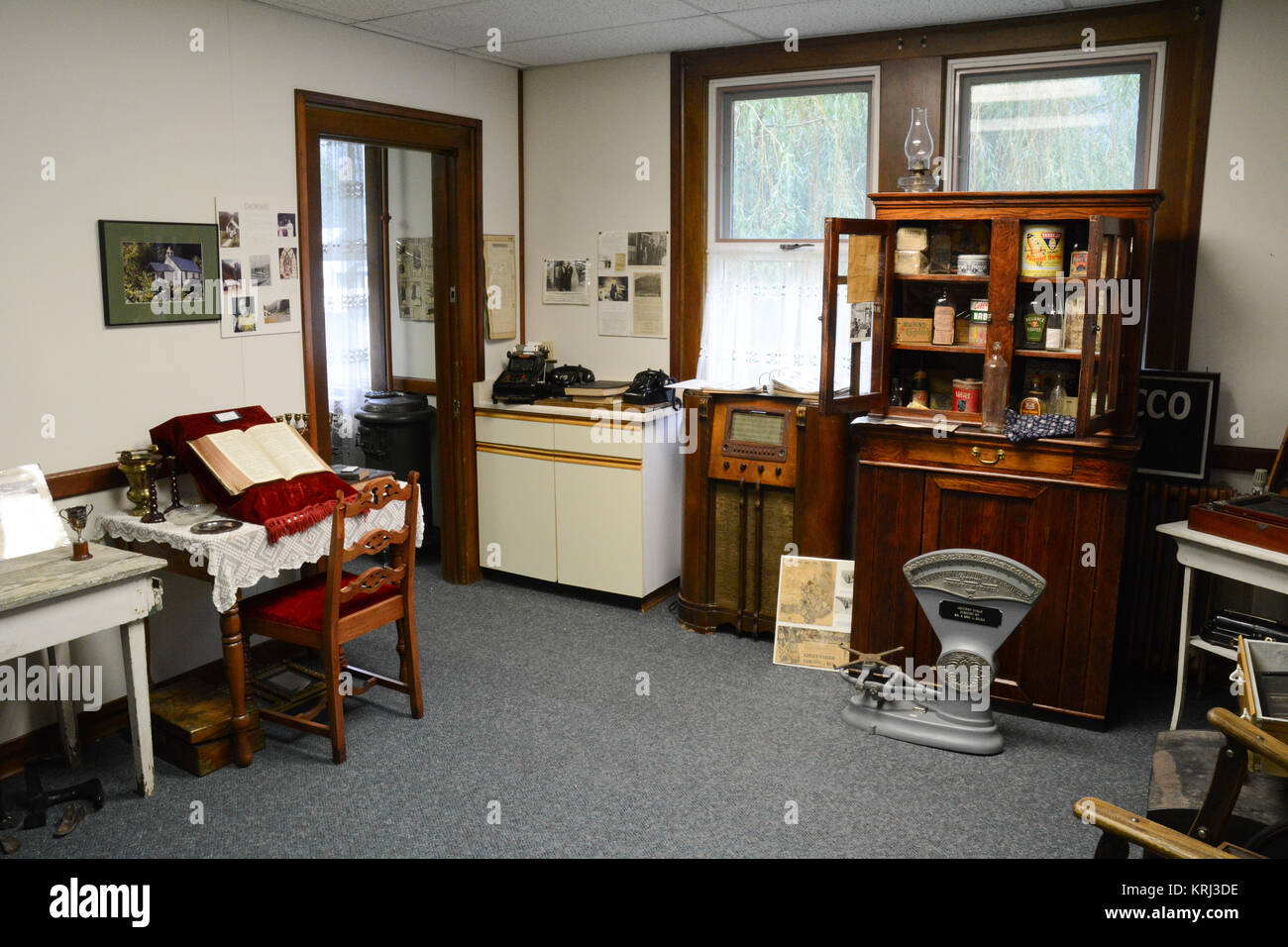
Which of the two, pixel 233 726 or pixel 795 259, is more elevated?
pixel 795 259

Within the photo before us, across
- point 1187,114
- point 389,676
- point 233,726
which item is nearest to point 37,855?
point 233,726

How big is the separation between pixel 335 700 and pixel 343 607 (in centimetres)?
32

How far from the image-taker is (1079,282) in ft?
12.1

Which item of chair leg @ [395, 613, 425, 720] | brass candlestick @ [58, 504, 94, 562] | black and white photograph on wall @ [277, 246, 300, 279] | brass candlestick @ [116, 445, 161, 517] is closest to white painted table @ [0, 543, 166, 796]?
brass candlestick @ [58, 504, 94, 562]

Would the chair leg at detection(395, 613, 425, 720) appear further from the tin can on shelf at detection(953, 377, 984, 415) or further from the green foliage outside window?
the green foliage outside window

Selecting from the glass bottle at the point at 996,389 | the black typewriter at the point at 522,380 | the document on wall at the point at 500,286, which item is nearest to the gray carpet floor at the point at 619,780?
the glass bottle at the point at 996,389

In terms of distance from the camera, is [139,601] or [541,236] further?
[541,236]

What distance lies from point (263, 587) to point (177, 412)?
2.82ft

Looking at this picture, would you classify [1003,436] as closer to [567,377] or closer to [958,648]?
[958,648]

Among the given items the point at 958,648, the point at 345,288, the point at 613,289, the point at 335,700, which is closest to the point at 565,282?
the point at 613,289

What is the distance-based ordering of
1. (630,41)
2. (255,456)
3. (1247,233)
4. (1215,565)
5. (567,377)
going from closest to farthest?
1. (1215,565)
2. (255,456)
3. (1247,233)
4. (630,41)
5. (567,377)

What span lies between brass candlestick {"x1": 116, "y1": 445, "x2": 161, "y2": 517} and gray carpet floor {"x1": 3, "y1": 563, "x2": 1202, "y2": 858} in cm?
88

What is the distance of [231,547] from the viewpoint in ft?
10.9

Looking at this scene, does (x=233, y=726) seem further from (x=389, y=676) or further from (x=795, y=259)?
(x=795, y=259)
